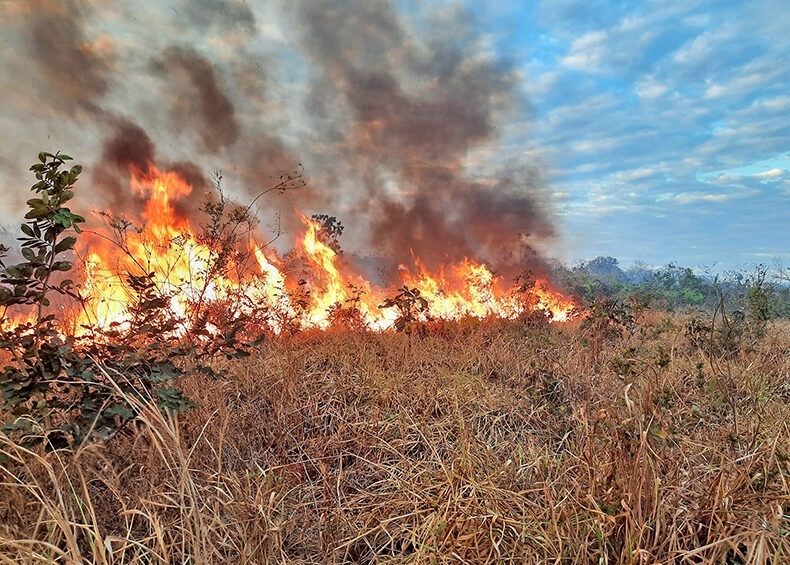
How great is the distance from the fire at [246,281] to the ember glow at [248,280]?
16mm

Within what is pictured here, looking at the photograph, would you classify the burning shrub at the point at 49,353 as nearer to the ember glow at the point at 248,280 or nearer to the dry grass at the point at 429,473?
the dry grass at the point at 429,473

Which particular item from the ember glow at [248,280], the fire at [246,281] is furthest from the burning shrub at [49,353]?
the fire at [246,281]

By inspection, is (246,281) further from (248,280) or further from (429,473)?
(429,473)

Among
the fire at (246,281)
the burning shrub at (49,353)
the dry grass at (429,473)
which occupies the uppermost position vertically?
the fire at (246,281)

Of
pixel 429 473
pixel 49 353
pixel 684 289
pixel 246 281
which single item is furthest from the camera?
pixel 684 289

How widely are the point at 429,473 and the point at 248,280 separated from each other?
5103mm

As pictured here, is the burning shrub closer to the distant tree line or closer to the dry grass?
the dry grass

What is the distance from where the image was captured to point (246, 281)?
6.68 metres

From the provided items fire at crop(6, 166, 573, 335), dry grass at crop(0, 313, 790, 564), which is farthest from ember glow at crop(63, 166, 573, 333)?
dry grass at crop(0, 313, 790, 564)

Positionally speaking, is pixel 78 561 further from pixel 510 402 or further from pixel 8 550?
pixel 510 402

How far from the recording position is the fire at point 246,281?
535 cm

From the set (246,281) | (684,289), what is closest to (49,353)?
(246,281)

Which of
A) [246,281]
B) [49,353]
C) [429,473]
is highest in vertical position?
[246,281]

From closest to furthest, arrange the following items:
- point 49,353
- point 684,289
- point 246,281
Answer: point 49,353
point 246,281
point 684,289
